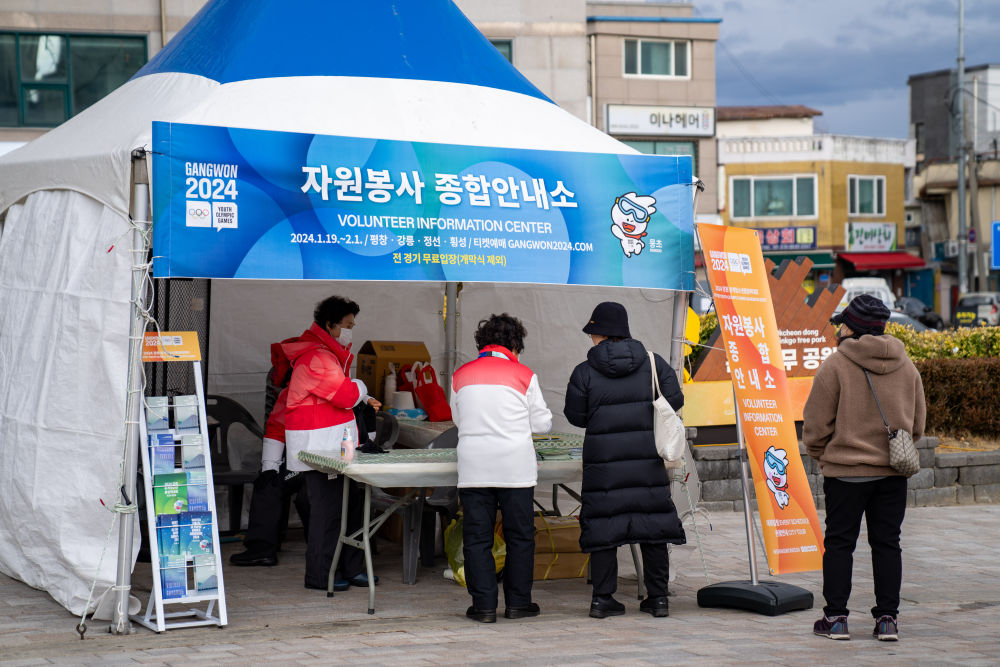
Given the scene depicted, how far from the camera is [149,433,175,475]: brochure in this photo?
6246 millimetres

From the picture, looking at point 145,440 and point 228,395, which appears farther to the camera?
point 228,395

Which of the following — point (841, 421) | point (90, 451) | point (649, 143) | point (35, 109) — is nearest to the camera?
point (841, 421)

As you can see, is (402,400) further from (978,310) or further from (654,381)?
(978,310)

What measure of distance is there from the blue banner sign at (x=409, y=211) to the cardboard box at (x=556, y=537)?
1805 mm

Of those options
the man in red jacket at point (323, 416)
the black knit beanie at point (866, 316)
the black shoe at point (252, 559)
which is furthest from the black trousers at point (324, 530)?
the black knit beanie at point (866, 316)

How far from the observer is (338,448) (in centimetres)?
725

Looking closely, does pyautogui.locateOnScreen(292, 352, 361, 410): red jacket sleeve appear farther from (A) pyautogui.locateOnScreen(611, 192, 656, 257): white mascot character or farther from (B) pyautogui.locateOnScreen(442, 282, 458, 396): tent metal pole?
(B) pyautogui.locateOnScreen(442, 282, 458, 396): tent metal pole

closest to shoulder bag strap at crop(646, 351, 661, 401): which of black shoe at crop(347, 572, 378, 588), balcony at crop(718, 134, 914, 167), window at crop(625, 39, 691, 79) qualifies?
black shoe at crop(347, 572, 378, 588)

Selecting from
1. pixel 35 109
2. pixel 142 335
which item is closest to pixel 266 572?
pixel 142 335

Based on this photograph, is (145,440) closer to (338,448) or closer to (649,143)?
(338,448)

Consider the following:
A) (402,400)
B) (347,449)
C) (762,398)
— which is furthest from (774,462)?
(402,400)

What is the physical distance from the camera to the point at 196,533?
6320mm

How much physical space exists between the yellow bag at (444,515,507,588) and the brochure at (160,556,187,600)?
183 cm

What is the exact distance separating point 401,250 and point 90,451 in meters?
2.00
